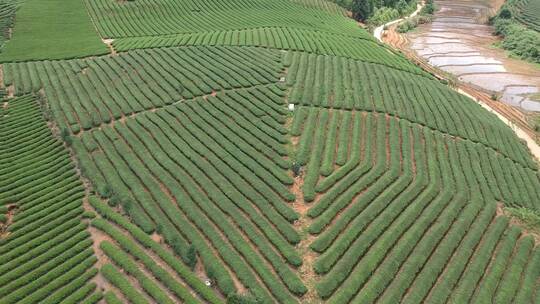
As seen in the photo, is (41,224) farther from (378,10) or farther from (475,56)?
(378,10)

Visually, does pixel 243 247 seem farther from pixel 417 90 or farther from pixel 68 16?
pixel 68 16

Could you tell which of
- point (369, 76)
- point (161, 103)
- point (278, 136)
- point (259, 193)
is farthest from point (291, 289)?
point (369, 76)

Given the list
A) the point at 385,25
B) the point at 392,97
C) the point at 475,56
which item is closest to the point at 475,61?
the point at 475,56

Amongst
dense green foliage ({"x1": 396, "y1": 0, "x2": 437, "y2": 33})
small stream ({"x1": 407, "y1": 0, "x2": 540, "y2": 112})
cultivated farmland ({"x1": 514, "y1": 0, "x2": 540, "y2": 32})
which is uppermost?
cultivated farmland ({"x1": 514, "y1": 0, "x2": 540, "y2": 32})

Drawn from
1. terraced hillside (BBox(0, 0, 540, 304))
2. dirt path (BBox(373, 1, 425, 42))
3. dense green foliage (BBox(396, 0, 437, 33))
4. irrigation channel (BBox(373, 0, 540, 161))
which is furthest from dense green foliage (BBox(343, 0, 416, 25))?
terraced hillside (BBox(0, 0, 540, 304))

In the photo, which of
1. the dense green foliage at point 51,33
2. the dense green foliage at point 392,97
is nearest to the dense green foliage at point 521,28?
the dense green foliage at point 392,97

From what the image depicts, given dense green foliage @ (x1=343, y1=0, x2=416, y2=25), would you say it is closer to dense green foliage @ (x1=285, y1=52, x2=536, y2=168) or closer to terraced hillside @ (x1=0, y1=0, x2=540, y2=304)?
dense green foliage @ (x1=285, y1=52, x2=536, y2=168)
